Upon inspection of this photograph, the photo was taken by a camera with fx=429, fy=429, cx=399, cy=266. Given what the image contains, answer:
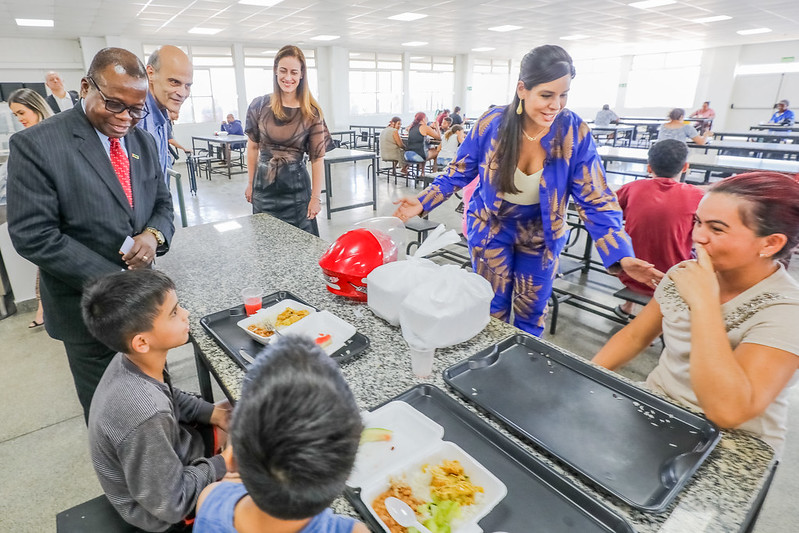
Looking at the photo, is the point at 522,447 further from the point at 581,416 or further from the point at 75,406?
the point at 75,406

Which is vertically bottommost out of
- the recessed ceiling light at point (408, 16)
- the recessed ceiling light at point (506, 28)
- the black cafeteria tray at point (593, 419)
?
the black cafeteria tray at point (593, 419)

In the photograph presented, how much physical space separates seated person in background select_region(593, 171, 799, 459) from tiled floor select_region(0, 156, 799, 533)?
1056 mm

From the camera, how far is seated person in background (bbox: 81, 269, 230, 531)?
834 mm

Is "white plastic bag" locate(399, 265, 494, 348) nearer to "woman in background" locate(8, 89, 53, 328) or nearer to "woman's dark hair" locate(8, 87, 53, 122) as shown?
"woman in background" locate(8, 89, 53, 328)

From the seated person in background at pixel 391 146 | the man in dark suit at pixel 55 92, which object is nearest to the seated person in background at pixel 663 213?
the man in dark suit at pixel 55 92

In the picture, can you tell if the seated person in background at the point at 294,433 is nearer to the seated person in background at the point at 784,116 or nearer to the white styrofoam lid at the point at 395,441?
the white styrofoam lid at the point at 395,441

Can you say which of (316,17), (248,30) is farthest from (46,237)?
(248,30)

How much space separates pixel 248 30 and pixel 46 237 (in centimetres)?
1041

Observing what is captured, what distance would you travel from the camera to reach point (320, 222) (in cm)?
567

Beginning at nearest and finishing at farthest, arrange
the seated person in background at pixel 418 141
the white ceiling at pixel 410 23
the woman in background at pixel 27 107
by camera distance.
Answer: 1. the woman in background at pixel 27 107
2. the white ceiling at pixel 410 23
3. the seated person in background at pixel 418 141

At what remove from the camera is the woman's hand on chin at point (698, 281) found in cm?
97

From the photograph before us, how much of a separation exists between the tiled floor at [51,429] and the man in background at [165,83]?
1.95ft

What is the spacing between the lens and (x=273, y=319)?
1.32 meters

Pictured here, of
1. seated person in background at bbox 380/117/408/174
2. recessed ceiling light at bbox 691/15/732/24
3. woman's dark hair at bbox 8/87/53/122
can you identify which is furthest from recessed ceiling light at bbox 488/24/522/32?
woman's dark hair at bbox 8/87/53/122
